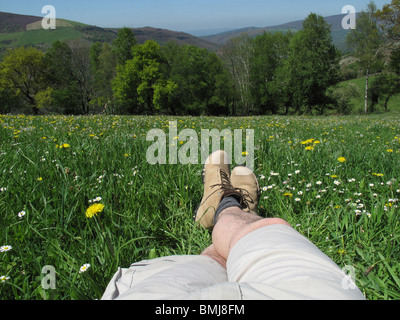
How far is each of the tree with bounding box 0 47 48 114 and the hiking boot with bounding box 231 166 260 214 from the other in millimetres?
42491

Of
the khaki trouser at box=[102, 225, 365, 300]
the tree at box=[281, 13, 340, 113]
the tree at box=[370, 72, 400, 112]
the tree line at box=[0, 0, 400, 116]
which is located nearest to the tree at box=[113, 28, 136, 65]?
the tree line at box=[0, 0, 400, 116]

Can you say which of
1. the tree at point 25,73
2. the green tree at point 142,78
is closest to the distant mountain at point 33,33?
the tree at point 25,73

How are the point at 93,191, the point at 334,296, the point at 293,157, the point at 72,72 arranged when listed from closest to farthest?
1. the point at 334,296
2. the point at 93,191
3. the point at 293,157
4. the point at 72,72

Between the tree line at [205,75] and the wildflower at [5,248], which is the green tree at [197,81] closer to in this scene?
the tree line at [205,75]

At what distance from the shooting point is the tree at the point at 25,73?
1421 inches

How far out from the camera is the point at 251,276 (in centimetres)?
108

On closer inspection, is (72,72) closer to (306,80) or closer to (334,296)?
(306,80)

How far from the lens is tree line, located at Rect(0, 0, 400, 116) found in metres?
34.7

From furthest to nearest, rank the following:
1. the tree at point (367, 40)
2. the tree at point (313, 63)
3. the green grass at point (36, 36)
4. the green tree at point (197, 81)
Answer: the green grass at point (36, 36) → the green tree at point (197, 81) → the tree at point (313, 63) → the tree at point (367, 40)

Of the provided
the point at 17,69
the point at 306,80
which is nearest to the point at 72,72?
the point at 17,69

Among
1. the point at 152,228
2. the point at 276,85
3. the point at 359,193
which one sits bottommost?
the point at 152,228

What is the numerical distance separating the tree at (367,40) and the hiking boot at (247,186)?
111ft
